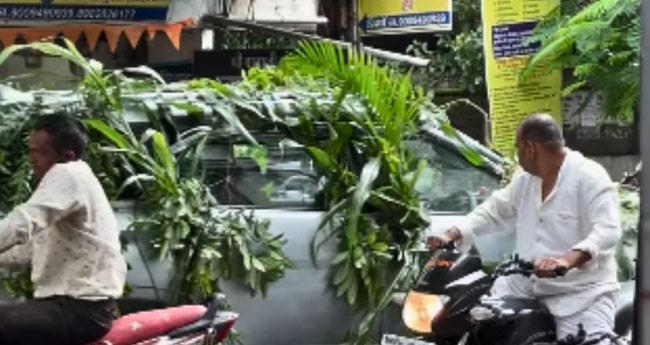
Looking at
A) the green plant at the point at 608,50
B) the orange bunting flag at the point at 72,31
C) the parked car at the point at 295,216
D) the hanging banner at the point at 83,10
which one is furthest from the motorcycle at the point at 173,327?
the hanging banner at the point at 83,10

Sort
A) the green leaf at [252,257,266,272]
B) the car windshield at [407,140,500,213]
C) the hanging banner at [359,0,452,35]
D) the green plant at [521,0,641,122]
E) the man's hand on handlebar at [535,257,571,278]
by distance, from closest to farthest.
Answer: the man's hand on handlebar at [535,257,571,278] → the green leaf at [252,257,266,272] → the car windshield at [407,140,500,213] → the green plant at [521,0,641,122] → the hanging banner at [359,0,452,35]

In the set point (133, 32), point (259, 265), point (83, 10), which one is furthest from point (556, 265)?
point (83, 10)

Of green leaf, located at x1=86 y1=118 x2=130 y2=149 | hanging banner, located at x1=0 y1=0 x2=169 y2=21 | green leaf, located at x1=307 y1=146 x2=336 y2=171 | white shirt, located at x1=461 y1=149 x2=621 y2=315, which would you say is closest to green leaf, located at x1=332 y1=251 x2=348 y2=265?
green leaf, located at x1=307 y1=146 x2=336 y2=171

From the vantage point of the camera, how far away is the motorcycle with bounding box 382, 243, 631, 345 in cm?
515

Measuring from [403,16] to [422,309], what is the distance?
9267 mm

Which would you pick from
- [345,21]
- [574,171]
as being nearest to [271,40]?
[345,21]

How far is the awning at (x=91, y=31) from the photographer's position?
11.5 metres

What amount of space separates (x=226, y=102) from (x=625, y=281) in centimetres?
225

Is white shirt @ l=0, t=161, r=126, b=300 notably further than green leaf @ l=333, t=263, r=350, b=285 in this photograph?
No

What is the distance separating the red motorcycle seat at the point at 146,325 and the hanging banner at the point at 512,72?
205 inches

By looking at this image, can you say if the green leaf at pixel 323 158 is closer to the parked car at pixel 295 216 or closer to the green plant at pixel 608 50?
the parked car at pixel 295 216

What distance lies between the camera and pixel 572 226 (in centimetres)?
551

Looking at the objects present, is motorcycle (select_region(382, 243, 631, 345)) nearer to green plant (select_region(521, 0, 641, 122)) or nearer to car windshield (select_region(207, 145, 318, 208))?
car windshield (select_region(207, 145, 318, 208))

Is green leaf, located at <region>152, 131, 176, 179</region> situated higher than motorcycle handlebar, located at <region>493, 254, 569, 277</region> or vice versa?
green leaf, located at <region>152, 131, 176, 179</region>
